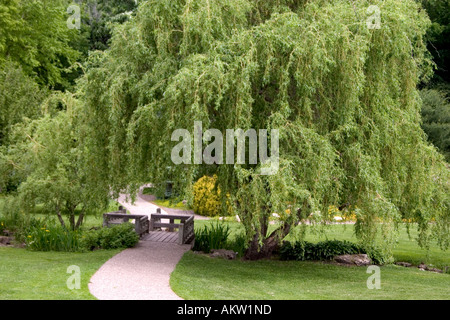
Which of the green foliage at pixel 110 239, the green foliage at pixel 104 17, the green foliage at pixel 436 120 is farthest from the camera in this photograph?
the green foliage at pixel 104 17

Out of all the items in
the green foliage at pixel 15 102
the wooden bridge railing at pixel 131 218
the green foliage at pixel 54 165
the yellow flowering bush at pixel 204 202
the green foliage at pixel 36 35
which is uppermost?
the green foliage at pixel 36 35

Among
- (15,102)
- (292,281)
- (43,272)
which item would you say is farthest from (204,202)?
(43,272)

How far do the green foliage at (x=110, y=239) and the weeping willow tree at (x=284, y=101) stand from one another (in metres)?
2.15

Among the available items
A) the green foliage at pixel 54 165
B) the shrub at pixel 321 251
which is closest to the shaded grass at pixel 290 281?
the shrub at pixel 321 251

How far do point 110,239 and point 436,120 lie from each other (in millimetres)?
19620

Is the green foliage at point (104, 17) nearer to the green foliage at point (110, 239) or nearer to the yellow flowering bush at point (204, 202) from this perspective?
the yellow flowering bush at point (204, 202)

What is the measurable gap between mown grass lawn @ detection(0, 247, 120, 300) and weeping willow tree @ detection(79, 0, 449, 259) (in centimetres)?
210

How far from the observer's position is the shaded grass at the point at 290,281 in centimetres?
916

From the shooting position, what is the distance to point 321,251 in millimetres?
13898

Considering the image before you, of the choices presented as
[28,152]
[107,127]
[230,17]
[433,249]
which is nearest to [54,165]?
[28,152]

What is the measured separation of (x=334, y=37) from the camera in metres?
10.1

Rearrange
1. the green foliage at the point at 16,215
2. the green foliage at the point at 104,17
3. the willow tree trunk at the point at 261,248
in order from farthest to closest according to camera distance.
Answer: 1. the green foliage at the point at 104,17
2. the green foliage at the point at 16,215
3. the willow tree trunk at the point at 261,248

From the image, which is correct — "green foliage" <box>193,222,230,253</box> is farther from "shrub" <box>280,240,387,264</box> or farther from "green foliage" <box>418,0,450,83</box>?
"green foliage" <box>418,0,450,83</box>

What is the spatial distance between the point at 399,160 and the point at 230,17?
4.89 meters
